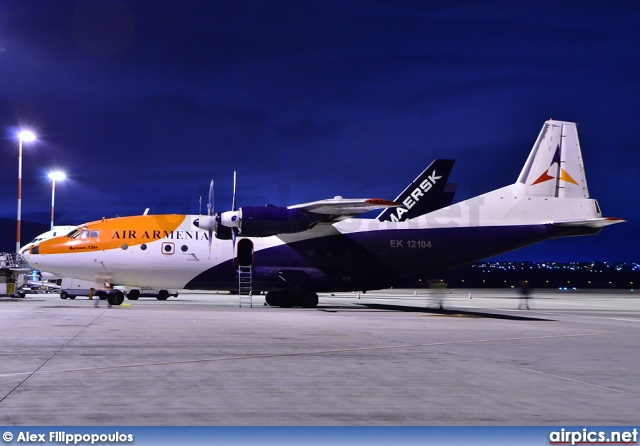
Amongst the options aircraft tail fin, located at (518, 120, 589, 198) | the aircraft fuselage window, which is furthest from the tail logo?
the aircraft fuselage window

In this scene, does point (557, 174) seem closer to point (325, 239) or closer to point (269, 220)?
point (325, 239)

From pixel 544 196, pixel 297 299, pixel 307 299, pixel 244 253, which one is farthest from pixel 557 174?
pixel 244 253

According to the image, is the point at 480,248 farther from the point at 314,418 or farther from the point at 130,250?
the point at 314,418

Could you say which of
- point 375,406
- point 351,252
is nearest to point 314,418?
point 375,406

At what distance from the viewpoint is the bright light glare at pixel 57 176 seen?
65.6 meters

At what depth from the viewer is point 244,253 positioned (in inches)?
1264

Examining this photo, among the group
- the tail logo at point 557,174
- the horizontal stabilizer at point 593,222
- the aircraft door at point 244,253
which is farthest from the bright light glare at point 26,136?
the horizontal stabilizer at point 593,222

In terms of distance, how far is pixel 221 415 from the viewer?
799 centimetres

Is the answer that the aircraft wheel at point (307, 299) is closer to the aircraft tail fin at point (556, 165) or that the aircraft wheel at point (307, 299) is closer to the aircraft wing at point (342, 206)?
the aircraft wing at point (342, 206)

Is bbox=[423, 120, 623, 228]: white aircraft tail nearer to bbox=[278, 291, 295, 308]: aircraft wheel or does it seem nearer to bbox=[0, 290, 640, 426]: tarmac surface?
bbox=[278, 291, 295, 308]: aircraft wheel

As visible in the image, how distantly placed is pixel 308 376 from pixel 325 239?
72.1 ft

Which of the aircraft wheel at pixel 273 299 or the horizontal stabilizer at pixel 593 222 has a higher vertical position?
the horizontal stabilizer at pixel 593 222

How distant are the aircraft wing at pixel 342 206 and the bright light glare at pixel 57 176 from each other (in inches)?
1681

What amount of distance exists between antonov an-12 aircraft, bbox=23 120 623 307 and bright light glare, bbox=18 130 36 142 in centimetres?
2281
